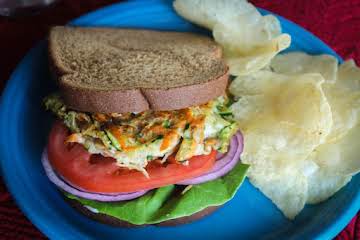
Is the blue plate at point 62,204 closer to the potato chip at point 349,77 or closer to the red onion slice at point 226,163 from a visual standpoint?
the red onion slice at point 226,163

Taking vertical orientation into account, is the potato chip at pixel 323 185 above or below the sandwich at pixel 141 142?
below

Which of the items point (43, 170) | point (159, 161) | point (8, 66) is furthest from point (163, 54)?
point (8, 66)

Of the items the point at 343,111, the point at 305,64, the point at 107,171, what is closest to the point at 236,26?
the point at 305,64

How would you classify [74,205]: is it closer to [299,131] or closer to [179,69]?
[179,69]

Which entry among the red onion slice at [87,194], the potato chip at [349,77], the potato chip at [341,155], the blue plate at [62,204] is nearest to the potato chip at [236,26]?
the potato chip at [349,77]

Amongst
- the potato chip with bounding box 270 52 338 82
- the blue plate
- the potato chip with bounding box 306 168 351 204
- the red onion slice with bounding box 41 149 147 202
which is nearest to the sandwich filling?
the red onion slice with bounding box 41 149 147 202

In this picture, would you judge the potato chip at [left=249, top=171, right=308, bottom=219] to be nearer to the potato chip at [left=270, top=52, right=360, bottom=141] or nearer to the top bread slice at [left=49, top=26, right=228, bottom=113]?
the potato chip at [left=270, top=52, right=360, bottom=141]
